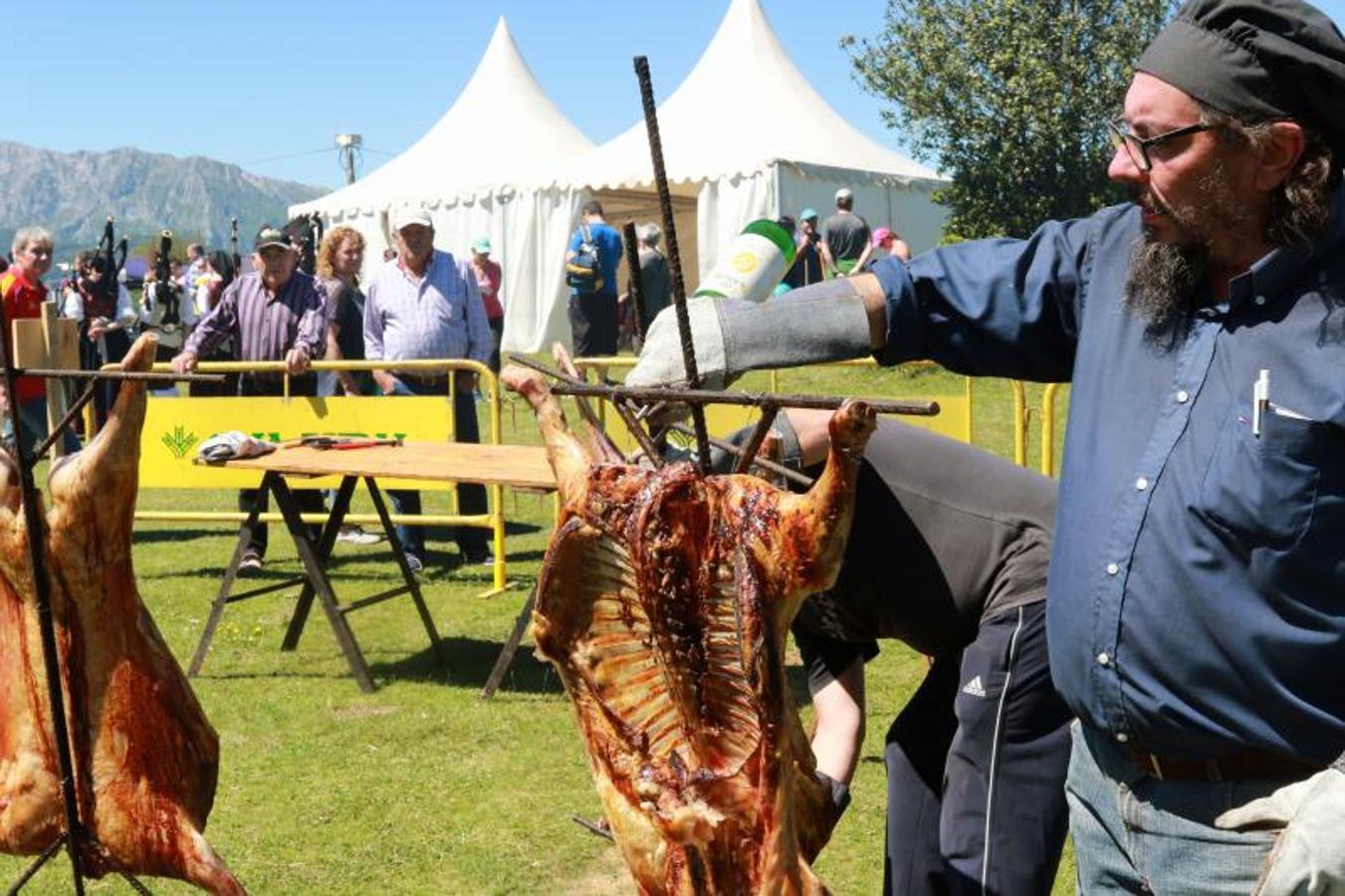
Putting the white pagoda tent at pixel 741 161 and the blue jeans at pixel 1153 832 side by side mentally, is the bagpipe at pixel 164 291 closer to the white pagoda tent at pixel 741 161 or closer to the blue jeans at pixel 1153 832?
the white pagoda tent at pixel 741 161

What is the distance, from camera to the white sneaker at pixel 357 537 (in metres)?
10.7

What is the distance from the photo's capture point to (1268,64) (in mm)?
2205

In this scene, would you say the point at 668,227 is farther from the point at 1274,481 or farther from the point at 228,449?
the point at 228,449

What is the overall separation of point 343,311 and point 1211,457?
9.19 metres

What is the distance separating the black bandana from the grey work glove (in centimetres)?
67

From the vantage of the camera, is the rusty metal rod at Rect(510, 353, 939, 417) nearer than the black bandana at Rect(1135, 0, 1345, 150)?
Yes

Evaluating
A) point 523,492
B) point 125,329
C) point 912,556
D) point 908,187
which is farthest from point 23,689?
point 908,187

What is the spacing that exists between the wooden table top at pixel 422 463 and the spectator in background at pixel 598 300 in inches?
372

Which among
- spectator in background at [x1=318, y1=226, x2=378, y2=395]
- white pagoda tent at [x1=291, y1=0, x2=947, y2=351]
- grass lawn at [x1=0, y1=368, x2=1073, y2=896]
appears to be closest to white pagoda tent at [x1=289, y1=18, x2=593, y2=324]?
white pagoda tent at [x1=291, y1=0, x2=947, y2=351]

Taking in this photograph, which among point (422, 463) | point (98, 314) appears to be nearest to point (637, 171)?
point (98, 314)

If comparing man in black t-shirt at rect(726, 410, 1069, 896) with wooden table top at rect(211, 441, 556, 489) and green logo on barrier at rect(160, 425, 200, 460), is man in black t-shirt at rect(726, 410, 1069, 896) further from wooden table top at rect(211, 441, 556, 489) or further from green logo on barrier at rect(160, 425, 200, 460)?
green logo on barrier at rect(160, 425, 200, 460)

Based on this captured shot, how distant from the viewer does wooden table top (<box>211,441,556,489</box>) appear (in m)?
6.00

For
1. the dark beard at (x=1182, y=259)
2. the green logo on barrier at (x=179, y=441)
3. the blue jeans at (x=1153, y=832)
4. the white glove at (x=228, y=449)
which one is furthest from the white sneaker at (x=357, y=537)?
the dark beard at (x=1182, y=259)

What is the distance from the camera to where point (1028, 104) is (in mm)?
24250
